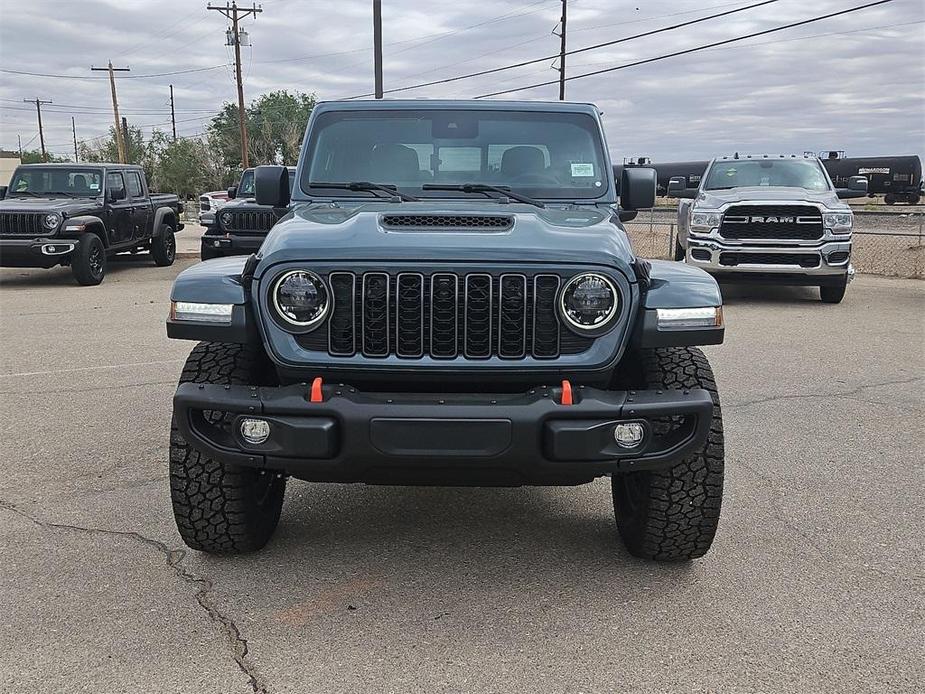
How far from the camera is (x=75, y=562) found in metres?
3.50

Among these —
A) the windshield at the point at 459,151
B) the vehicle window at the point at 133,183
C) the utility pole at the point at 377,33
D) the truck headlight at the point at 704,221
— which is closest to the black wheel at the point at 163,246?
the vehicle window at the point at 133,183

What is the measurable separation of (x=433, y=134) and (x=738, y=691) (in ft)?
9.52

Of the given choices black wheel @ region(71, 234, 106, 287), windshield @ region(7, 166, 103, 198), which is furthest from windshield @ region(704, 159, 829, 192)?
windshield @ region(7, 166, 103, 198)

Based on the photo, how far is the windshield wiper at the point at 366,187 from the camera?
413cm

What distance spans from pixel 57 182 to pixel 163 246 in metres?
2.67

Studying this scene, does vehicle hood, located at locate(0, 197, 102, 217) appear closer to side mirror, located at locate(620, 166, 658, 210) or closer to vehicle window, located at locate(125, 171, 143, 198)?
vehicle window, located at locate(125, 171, 143, 198)

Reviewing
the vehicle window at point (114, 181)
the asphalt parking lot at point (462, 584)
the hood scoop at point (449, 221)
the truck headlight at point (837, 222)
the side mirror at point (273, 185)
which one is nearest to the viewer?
the asphalt parking lot at point (462, 584)

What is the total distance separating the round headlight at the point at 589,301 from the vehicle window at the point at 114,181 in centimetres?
1287

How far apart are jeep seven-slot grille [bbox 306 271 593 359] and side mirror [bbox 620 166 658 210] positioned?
65.0 inches

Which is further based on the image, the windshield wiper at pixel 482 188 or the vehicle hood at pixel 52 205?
the vehicle hood at pixel 52 205

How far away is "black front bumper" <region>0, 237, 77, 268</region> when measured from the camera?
12656 mm

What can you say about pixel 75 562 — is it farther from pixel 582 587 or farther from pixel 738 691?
pixel 738 691

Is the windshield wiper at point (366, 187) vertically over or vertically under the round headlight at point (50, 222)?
over

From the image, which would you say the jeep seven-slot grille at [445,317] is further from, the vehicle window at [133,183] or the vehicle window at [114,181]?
the vehicle window at [133,183]
